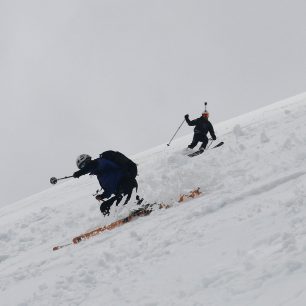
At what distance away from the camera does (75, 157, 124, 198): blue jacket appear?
1111cm

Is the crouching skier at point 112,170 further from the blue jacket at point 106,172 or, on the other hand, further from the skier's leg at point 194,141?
the skier's leg at point 194,141

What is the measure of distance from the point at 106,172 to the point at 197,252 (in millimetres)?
5562

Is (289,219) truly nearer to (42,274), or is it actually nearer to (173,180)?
(42,274)

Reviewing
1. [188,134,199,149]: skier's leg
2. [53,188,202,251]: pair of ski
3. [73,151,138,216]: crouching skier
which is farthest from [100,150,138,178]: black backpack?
[188,134,199,149]: skier's leg

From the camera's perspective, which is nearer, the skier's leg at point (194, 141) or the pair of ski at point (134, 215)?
the pair of ski at point (134, 215)

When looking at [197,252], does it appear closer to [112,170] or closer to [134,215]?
[134,215]

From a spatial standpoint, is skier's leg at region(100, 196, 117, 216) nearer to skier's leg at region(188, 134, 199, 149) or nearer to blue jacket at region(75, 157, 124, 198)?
blue jacket at region(75, 157, 124, 198)

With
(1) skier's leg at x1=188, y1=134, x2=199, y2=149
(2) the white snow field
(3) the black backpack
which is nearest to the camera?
(2) the white snow field

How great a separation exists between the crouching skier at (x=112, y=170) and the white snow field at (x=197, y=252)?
49 cm

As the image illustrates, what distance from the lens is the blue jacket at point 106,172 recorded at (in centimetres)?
1111

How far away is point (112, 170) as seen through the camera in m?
11.4

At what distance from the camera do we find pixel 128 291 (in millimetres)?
5484

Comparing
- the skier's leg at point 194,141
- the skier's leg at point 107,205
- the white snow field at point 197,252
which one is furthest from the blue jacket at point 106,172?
the skier's leg at point 194,141

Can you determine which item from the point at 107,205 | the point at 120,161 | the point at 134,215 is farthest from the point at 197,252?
the point at 107,205
